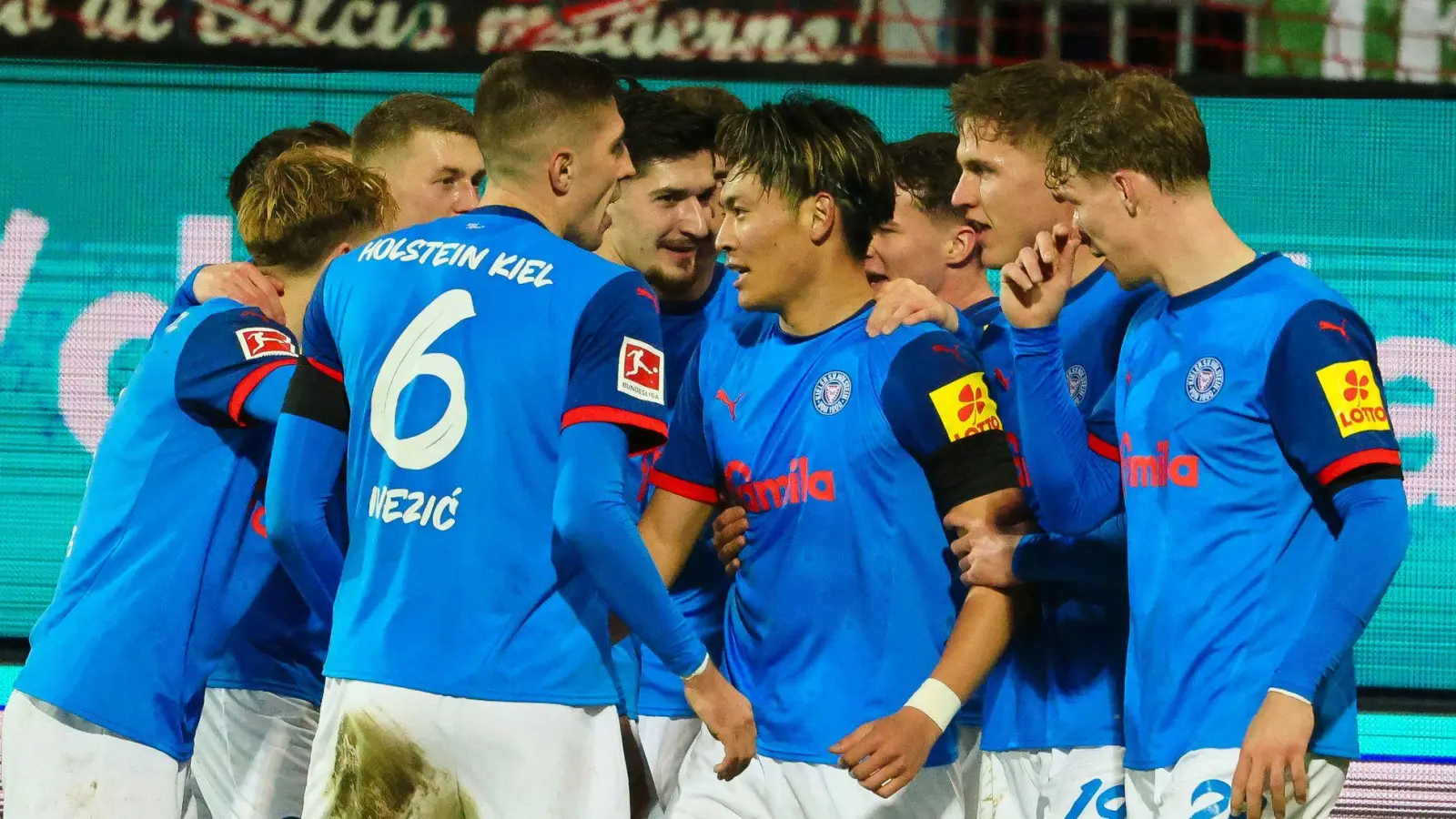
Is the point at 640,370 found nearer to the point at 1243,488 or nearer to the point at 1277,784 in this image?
the point at 1243,488

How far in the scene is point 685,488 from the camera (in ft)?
12.8

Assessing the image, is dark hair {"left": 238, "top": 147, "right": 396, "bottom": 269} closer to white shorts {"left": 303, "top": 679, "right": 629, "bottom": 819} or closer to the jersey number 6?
the jersey number 6

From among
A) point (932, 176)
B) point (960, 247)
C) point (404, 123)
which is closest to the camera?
point (960, 247)

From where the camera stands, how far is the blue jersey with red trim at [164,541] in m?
3.72

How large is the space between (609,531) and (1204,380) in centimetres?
112

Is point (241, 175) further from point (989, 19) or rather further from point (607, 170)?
point (989, 19)

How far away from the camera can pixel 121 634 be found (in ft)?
12.2

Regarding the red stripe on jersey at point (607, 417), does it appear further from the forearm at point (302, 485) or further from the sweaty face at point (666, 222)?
the sweaty face at point (666, 222)

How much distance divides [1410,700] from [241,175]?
4.50m

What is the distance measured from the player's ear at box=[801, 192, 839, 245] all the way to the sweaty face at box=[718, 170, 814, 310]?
0.02 m

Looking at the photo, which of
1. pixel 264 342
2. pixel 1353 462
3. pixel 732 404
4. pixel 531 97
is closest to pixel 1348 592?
pixel 1353 462

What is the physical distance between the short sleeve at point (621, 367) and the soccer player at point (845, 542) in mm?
520

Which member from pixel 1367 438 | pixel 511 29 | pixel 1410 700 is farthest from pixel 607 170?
pixel 1410 700

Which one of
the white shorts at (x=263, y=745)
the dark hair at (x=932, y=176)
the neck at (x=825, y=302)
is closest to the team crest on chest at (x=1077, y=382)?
the neck at (x=825, y=302)
